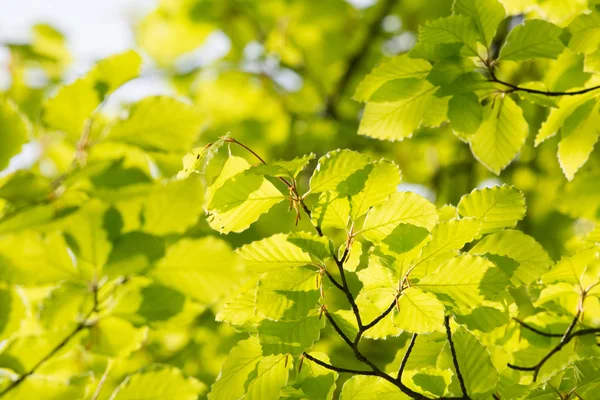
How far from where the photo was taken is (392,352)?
95.0 inches

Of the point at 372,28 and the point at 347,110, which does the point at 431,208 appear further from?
the point at 347,110

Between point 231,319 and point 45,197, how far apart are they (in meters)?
0.58

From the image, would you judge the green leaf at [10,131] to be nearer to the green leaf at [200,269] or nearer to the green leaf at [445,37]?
the green leaf at [200,269]

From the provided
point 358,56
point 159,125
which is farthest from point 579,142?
point 358,56

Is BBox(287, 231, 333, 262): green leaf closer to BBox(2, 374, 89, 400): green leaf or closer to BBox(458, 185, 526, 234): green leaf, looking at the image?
BBox(458, 185, 526, 234): green leaf

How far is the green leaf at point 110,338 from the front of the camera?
3.58ft

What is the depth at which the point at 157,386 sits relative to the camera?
990 millimetres

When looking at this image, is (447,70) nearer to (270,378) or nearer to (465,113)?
(465,113)

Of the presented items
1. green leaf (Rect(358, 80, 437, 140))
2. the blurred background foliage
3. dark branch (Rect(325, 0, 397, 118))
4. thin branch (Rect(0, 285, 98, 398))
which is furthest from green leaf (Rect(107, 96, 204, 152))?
dark branch (Rect(325, 0, 397, 118))

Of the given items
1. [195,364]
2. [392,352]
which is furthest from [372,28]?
[195,364]

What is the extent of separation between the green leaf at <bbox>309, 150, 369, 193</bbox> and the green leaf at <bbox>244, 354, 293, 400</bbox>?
24 centimetres

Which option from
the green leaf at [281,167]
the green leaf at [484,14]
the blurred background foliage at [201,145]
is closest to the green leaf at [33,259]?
the blurred background foliage at [201,145]

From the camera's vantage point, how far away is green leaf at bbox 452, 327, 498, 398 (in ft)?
2.38

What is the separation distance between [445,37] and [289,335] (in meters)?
0.49
